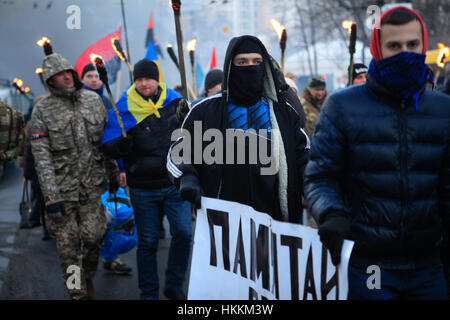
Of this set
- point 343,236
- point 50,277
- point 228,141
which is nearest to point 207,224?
point 228,141

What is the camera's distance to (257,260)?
122 inches

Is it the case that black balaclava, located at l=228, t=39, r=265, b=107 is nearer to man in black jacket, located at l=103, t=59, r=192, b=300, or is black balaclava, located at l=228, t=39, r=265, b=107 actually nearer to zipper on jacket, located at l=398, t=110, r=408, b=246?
zipper on jacket, located at l=398, t=110, r=408, b=246

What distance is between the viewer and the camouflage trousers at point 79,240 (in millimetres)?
4832

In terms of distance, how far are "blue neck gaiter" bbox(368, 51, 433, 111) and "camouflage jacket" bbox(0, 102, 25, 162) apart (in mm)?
2875

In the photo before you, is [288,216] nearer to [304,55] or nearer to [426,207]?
[426,207]

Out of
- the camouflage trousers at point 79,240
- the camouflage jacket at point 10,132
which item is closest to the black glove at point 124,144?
the camouflage trousers at point 79,240

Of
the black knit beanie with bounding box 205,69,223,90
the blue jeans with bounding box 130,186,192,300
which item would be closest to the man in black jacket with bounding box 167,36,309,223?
the blue jeans with bounding box 130,186,192,300

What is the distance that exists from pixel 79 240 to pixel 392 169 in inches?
124

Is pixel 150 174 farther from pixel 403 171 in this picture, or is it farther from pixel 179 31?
A: pixel 403 171

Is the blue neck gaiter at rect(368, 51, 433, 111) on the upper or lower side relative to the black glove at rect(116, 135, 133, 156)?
upper

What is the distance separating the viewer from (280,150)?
11.8 ft

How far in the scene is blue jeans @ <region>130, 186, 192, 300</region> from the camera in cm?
497

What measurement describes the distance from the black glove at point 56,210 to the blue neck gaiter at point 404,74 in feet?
9.83
